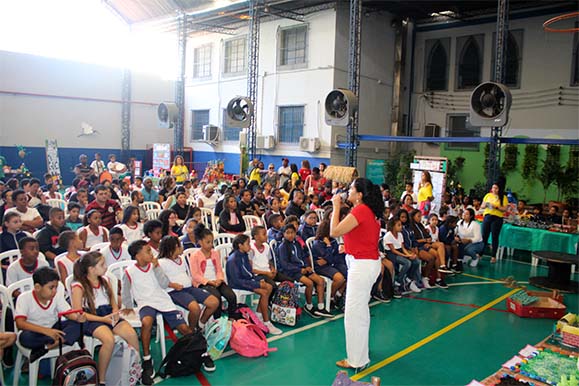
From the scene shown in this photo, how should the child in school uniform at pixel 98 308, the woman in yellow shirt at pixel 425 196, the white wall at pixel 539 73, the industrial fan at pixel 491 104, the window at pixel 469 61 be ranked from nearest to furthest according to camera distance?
1. the child in school uniform at pixel 98 308
2. the industrial fan at pixel 491 104
3. the woman in yellow shirt at pixel 425 196
4. the white wall at pixel 539 73
5. the window at pixel 469 61

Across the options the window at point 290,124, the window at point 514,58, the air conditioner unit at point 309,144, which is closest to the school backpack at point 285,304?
the air conditioner unit at point 309,144

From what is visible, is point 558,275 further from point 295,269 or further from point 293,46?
point 293,46

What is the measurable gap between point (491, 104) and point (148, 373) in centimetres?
779

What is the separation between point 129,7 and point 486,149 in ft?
44.1

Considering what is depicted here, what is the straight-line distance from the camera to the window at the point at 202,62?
1861cm

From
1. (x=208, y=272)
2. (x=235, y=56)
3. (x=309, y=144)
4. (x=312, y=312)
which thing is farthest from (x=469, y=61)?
(x=208, y=272)

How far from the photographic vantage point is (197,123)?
19312 mm

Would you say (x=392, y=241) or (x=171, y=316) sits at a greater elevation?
(x=392, y=241)

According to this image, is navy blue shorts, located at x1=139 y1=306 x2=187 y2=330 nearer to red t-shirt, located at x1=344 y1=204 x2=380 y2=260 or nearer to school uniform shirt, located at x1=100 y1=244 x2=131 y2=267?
school uniform shirt, located at x1=100 y1=244 x2=131 y2=267

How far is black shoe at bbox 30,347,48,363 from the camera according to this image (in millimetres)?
3414

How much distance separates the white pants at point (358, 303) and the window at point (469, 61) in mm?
12923

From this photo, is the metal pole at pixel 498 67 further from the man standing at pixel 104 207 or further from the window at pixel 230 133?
the window at pixel 230 133

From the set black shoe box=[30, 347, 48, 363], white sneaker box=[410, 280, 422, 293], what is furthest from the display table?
black shoe box=[30, 347, 48, 363]

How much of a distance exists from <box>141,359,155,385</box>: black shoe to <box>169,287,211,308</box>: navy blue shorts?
25.1 inches
